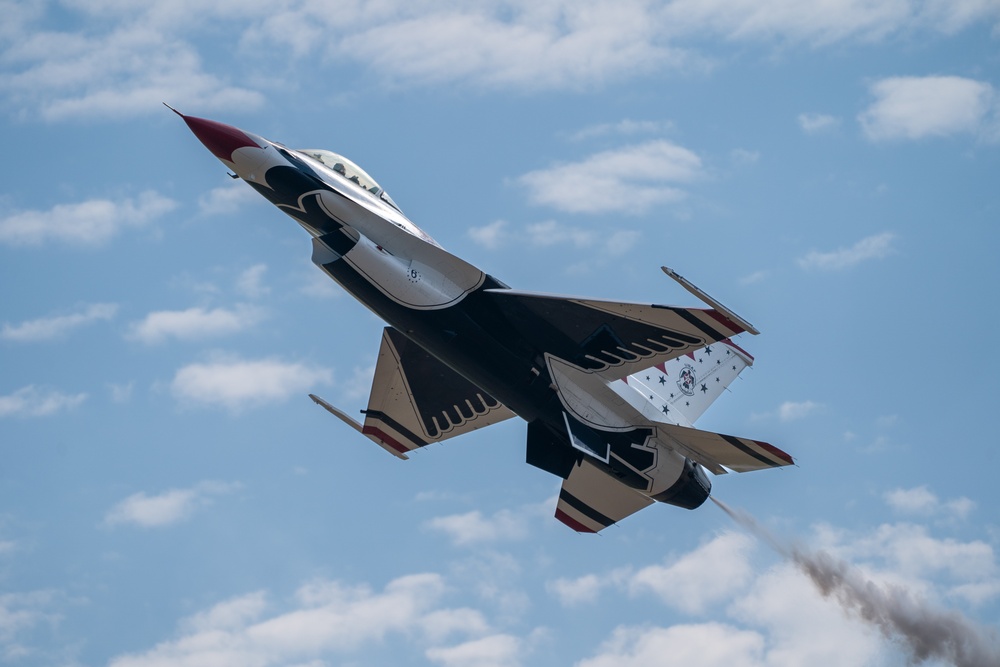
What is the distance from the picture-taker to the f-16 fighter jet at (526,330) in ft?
95.0

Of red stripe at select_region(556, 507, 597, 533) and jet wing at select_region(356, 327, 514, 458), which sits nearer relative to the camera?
red stripe at select_region(556, 507, 597, 533)

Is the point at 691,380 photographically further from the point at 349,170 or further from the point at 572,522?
the point at 349,170

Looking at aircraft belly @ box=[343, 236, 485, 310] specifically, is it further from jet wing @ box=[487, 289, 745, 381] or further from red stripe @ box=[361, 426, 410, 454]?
red stripe @ box=[361, 426, 410, 454]

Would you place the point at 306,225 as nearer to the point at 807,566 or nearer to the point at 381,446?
the point at 381,446

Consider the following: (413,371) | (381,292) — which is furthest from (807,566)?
(381,292)

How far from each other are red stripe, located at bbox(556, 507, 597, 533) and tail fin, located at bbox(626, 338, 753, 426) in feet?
11.4

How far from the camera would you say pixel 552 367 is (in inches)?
1172

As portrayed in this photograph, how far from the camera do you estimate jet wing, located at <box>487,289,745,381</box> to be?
28.8 m

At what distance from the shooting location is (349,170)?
30375 millimetres

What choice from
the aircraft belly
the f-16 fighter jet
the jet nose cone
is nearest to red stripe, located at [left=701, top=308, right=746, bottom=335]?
the f-16 fighter jet

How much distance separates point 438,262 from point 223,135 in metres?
5.00

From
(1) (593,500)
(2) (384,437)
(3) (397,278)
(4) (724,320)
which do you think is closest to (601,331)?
(4) (724,320)

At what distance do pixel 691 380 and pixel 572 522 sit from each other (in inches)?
166

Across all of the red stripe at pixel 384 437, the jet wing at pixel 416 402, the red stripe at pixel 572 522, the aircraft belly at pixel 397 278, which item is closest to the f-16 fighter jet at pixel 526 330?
the aircraft belly at pixel 397 278
